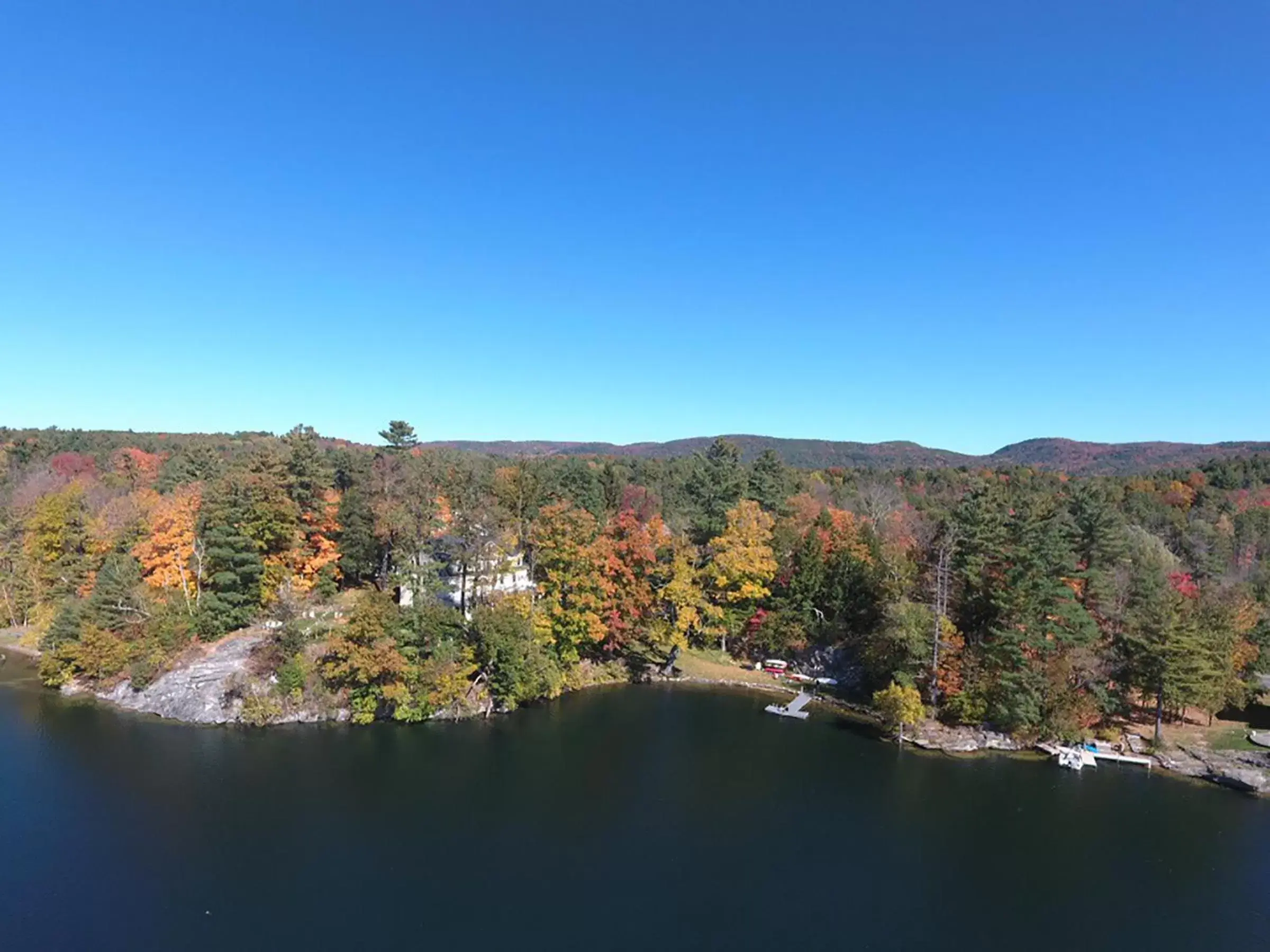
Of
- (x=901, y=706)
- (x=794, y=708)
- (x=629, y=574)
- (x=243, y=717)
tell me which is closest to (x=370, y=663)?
(x=243, y=717)

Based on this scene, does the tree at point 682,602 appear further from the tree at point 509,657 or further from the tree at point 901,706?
the tree at point 901,706

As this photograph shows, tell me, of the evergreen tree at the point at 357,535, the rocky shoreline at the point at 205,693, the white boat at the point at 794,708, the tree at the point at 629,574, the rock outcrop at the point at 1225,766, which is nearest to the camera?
the rock outcrop at the point at 1225,766

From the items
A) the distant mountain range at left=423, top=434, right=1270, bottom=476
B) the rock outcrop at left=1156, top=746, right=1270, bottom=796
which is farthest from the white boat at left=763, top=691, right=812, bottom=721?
the distant mountain range at left=423, top=434, right=1270, bottom=476

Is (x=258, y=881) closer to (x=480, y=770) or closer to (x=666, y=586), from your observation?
(x=480, y=770)

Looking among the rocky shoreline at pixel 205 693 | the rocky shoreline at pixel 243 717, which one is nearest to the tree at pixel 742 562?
the rocky shoreline at pixel 243 717

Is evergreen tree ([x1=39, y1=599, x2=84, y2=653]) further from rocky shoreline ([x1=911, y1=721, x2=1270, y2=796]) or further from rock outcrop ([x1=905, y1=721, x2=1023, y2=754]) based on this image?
rocky shoreline ([x1=911, y1=721, x2=1270, y2=796])

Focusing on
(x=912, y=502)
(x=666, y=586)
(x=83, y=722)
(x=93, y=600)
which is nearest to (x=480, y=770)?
(x=666, y=586)

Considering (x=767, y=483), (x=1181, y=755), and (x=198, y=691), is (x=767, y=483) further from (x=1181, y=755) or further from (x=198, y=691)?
(x=198, y=691)
